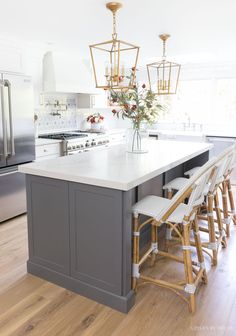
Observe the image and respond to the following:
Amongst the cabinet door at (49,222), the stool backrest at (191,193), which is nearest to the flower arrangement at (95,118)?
the cabinet door at (49,222)

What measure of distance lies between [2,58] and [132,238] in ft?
9.66

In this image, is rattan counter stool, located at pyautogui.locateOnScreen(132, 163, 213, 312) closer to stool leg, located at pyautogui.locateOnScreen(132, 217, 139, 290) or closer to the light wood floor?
stool leg, located at pyautogui.locateOnScreen(132, 217, 139, 290)

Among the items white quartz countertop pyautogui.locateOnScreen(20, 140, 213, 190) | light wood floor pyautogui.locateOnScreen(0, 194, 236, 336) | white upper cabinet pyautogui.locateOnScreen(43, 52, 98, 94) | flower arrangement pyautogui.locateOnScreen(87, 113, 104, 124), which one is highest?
white upper cabinet pyautogui.locateOnScreen(43, 52, 98, 94)

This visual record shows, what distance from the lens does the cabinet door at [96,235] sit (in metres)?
2.10

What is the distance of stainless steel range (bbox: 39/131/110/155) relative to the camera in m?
4.71

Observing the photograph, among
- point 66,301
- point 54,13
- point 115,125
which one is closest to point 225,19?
point 54,13

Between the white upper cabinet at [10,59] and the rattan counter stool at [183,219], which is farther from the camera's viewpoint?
the white upper cabinet at [10,59]

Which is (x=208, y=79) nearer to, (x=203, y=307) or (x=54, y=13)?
(x=54, y=13)

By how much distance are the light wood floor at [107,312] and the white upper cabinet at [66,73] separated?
3.15m

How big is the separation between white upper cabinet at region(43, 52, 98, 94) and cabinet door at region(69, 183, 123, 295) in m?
3.07

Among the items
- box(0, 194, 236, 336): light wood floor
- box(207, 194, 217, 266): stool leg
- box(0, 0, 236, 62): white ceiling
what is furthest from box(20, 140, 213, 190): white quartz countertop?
box(0, 0, 236, 62): white ceiling

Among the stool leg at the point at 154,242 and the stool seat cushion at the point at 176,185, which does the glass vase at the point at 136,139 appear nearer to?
the stool seat cushion at the point at 176,185

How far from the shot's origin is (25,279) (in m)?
2.56

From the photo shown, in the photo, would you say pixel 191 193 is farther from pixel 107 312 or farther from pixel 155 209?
pixel 107 312
